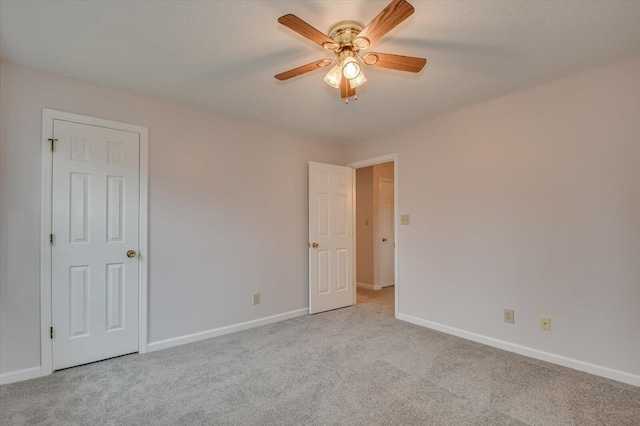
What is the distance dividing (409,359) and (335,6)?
106 inches

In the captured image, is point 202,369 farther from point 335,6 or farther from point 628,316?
point 628,316

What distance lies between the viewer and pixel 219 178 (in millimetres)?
3322

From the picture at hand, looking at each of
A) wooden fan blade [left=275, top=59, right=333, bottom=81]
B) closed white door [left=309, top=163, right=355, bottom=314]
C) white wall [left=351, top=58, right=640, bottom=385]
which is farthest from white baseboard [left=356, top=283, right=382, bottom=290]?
wooden fan blade [left=275, top=59, right=333, bottom=81]

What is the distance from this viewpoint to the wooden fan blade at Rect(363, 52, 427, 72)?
71.6 inches

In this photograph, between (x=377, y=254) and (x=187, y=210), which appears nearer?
(x=187, y=210)

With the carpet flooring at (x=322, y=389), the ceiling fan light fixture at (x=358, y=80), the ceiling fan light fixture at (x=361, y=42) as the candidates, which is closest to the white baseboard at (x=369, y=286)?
the carpet flooring at (x=322, y=389)

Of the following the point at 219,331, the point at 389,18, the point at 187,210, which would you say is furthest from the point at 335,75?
the point at 219,331

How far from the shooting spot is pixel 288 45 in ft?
6.81

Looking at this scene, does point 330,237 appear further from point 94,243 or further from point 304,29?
point 304,29

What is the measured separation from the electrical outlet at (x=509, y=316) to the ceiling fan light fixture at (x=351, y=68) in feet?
8.27

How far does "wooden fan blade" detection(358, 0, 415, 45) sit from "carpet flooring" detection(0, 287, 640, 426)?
2.22 meters

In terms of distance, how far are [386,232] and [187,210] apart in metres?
3.70

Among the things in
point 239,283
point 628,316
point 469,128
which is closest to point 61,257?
point 239,283

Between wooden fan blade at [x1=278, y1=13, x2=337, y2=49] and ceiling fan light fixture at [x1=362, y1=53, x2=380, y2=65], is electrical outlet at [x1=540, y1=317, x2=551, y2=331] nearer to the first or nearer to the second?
ceiling fan light fixture at [x1=362, y1=53, x2=380, y2=65]
